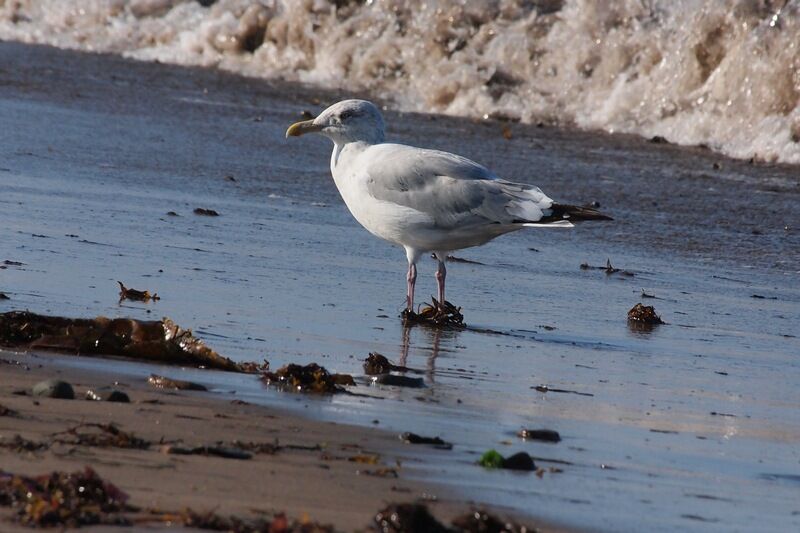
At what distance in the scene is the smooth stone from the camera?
429 cm

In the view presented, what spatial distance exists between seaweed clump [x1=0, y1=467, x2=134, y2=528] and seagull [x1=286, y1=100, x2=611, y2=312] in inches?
141

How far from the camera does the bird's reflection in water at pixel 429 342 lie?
5.71 m

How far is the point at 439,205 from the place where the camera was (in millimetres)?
6918

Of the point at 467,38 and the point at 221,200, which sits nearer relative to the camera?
the point at 221,200

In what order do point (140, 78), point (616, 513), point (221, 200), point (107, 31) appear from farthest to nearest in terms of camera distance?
point (107, 31), point (140, 78), point (221, 200), point (616, 513)

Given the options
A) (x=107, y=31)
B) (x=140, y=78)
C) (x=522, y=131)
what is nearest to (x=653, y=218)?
(x=522, y=131)

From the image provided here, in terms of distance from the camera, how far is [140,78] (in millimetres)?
16281

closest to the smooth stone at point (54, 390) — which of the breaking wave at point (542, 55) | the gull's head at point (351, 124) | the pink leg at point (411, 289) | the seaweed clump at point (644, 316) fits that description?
the pink leg at point (411, 289)

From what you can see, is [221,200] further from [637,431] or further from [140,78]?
[140,78]

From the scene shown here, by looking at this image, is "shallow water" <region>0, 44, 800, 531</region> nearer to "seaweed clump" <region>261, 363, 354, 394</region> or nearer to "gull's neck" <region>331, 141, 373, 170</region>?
"seaweed clump" <region>261, 363, 354, 394</region>

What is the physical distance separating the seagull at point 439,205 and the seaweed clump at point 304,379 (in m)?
1.91

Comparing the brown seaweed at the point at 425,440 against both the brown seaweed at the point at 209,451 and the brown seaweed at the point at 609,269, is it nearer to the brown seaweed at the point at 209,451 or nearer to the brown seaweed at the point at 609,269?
the brown seaweed at the point at 209,451

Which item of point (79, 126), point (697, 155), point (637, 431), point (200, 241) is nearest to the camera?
point (637, 431)

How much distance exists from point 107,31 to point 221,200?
12.5m
